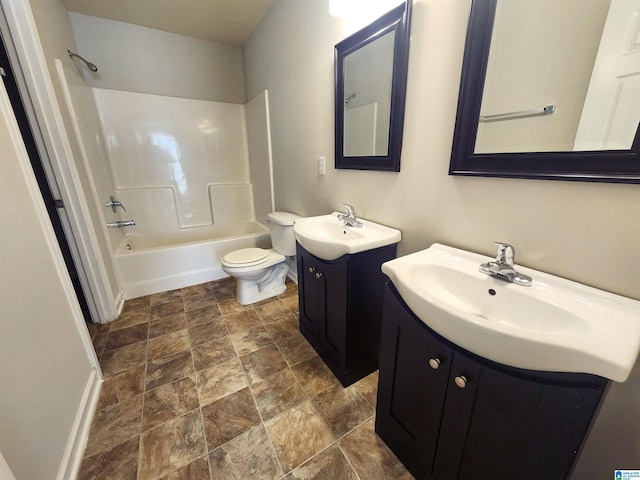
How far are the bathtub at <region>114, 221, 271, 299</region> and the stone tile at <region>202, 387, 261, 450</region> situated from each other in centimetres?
142

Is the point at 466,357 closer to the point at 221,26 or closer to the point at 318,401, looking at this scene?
the point at 318,401

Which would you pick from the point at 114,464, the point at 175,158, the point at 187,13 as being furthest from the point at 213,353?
the point at 187,13

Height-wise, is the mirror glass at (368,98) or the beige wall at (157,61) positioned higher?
the beige wall at (157,61)

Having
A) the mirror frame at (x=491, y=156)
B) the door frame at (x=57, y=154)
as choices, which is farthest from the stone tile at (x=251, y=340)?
the mirror frame at (x=491, y=156)

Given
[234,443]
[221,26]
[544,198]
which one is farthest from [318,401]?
[221,26]

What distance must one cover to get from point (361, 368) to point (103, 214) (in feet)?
7.46

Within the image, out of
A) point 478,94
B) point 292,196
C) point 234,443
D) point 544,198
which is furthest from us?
point 292,196

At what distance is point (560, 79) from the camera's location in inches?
29.2

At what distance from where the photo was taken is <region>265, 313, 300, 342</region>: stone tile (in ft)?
5.68

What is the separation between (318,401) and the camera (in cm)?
127

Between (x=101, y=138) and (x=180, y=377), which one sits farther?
(x=101, y=138)

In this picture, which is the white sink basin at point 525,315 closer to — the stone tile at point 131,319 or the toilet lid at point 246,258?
the toilet lid at point 246,258

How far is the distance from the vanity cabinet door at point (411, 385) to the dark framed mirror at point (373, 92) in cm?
77

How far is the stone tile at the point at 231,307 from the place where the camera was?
6.57 feet
